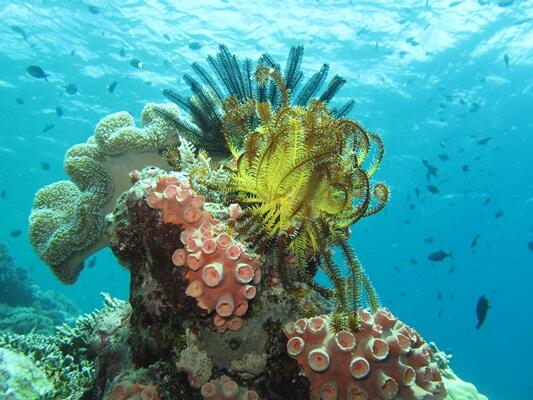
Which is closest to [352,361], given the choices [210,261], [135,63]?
[210,261]

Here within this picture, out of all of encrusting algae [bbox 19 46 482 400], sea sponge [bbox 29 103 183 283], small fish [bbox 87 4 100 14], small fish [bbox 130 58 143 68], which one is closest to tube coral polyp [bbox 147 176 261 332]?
encrusting algae [bbox 19 46 482 400]

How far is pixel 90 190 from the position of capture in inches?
207

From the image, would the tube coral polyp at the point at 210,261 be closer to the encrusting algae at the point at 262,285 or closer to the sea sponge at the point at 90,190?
the encrusting algae at the point at 262,285

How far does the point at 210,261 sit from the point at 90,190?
3293mm

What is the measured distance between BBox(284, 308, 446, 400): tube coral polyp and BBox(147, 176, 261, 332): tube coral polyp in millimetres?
518

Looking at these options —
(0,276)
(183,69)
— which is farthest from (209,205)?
(183,69)

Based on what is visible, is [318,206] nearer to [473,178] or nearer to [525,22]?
[525,22]

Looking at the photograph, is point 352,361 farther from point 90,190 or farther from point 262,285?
point 90,190

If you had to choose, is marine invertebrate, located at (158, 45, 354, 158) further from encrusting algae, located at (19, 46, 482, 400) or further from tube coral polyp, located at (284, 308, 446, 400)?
tube coral polyp, located at (284, 308, 446, 400)

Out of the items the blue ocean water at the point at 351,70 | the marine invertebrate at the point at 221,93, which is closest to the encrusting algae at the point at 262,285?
the marine invertebrate at the point at 221,93

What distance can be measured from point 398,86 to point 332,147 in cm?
2754

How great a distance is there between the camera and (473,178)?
4372 cm

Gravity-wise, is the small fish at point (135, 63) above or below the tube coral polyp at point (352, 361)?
above

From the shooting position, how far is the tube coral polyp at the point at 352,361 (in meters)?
2.81
